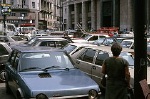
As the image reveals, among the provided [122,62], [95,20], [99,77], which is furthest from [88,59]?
[95,20]

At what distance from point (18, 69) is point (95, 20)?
82154mm

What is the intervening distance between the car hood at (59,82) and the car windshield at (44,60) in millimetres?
366

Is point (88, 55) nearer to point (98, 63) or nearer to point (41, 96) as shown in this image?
point (98, 63)

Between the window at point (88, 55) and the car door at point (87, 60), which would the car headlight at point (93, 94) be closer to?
the car door at point (87, 60)

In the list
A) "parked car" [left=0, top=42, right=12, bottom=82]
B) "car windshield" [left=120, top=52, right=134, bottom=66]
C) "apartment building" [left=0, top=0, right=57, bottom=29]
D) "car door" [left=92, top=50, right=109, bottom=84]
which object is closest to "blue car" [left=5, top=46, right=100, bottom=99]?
"car door" [left=92, top=50, right=109, bottom=84]

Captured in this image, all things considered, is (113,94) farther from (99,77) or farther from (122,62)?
(99,77)

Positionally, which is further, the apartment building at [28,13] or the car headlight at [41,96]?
the apartment building at [28,13]

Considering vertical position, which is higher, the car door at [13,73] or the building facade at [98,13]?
the building facade at [98,13]

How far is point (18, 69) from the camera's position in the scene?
825 centimetres

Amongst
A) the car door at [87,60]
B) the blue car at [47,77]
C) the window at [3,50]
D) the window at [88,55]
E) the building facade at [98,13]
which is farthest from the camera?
the building facade at [98,13]

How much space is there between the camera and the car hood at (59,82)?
274 inches

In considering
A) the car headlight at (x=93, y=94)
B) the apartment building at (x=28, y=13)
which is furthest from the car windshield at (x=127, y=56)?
the apartment building at (x=28, y=13)

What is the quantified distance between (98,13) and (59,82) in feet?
270

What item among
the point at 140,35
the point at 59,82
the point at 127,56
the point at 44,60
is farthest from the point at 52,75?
the point at 127,56
